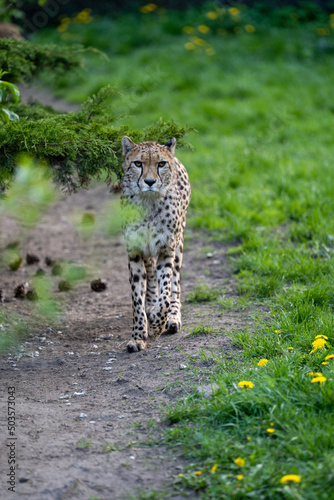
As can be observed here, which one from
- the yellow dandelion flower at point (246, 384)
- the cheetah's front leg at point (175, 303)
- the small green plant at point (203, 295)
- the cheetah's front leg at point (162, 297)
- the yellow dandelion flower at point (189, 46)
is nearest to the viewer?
the yellow dandelion flower at point (246, 384)

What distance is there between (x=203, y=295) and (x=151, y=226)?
1.02 meters

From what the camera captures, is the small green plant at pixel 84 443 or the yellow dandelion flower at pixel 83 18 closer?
the small green plant at pixel 84 443

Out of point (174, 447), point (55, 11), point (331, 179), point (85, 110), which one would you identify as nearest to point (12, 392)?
point (174, 447)

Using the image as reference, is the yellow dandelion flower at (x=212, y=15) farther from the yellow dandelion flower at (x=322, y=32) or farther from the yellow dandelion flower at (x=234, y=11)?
the yellow dandelion flower at (x=322, y=32)

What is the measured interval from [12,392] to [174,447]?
51.3 inches

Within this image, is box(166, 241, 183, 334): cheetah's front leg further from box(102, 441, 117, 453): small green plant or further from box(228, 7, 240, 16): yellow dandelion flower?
box(228, 7, 240, 16): yellow dandelion flower

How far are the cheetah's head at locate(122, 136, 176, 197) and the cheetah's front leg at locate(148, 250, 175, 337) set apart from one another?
21.9 inches

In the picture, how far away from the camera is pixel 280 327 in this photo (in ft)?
15.5

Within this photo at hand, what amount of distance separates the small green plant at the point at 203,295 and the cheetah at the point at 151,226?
0.55 metres

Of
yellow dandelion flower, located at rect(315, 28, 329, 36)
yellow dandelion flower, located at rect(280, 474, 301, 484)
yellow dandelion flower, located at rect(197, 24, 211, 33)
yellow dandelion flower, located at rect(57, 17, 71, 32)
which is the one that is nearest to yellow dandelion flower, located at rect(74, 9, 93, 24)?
yellow dandelion flower, located at rect(57, 17, 71, 32)

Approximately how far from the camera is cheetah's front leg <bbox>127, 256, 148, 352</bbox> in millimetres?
4969

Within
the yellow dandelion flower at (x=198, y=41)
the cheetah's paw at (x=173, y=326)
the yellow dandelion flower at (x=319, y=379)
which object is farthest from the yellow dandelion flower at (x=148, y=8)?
the yellow dandelion flower at (x=319, y=379)

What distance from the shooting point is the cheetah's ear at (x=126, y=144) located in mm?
4922

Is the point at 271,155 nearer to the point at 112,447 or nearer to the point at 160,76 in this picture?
the point at 160,76
